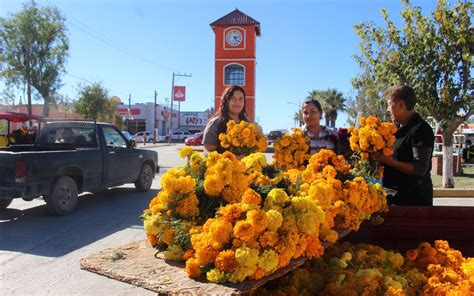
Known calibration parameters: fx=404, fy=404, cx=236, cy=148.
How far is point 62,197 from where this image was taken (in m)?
7.59

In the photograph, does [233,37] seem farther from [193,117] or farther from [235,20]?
[193,117]

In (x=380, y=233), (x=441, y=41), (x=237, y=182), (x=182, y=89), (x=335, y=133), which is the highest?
(x=182, y=89)

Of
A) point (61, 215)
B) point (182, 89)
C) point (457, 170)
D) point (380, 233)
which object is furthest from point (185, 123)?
point (380, 233)

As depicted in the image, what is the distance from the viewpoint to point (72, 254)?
538cm

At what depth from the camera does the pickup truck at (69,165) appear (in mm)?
6793

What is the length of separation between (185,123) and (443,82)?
206 feet

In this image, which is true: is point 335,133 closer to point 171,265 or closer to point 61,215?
point 171,265

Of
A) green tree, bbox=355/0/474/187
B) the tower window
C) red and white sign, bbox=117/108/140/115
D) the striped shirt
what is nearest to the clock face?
the tower window

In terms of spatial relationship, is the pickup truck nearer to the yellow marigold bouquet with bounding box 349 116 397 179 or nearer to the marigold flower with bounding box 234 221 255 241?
the yellow marigold bouquet with bounding box 349 116 397 179

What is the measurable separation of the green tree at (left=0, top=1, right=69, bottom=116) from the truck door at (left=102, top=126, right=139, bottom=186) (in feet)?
89.3

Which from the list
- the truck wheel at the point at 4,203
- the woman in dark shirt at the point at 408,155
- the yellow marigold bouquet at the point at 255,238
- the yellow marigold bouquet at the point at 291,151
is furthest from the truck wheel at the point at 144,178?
the yellow marigold bouquet at the point at 255,238

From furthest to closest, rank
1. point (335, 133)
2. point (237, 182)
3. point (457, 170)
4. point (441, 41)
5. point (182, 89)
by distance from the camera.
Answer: point (182, 89), point (457, 170), point (441, 41), point (335, 133), point (237, 182)

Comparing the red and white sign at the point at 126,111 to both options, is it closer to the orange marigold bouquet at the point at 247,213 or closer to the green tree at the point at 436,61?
the green tree at the point at 436,61

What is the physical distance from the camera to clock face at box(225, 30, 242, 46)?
1329 inches
